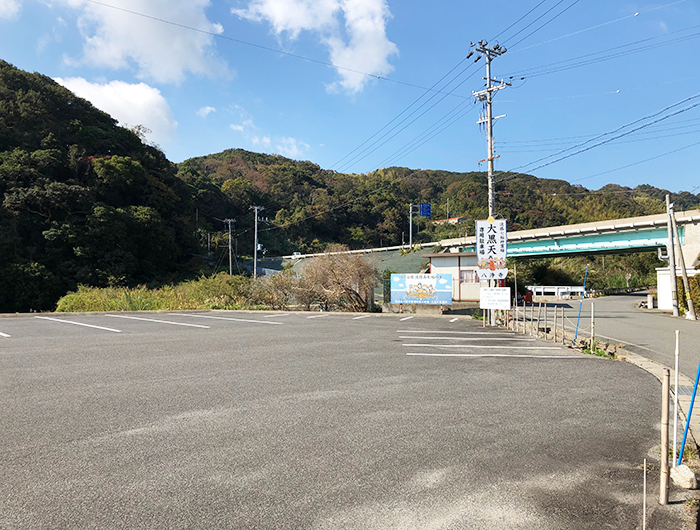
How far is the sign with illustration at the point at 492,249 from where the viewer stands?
16.1m

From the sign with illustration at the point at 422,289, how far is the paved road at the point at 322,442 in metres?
10.9

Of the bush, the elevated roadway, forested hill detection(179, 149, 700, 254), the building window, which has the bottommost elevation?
the bush

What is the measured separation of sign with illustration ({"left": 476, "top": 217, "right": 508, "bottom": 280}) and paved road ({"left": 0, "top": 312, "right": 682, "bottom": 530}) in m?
7.28

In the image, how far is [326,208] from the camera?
73.1 meters

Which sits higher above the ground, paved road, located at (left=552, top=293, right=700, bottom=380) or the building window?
the building window

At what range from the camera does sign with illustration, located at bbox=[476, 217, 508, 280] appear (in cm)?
1608

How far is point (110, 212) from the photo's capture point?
39344 millimetres

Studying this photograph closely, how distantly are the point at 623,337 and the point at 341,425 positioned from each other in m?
11.8

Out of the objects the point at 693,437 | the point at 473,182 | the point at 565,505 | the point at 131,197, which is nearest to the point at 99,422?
the point at 565,505

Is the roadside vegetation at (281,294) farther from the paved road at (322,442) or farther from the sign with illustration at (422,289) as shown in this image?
the paved road at (322,442)

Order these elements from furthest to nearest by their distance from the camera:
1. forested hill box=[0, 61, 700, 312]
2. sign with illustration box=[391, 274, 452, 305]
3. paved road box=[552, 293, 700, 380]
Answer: forested hill box=[0, 61, 700, 312] < sign with illustration box=[391, 274, 452, 305] < paved road box=[552, 293, 700, 380]

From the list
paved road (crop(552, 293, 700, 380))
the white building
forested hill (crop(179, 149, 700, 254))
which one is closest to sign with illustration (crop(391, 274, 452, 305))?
paved road (crop(552, 293, 700, 380))

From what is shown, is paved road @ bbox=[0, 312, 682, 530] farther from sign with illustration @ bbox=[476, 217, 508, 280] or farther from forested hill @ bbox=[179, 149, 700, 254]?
forested hill @ bbox=[179, 149, 700, 254]

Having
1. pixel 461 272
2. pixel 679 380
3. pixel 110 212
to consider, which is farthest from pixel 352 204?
pixel 679 380
